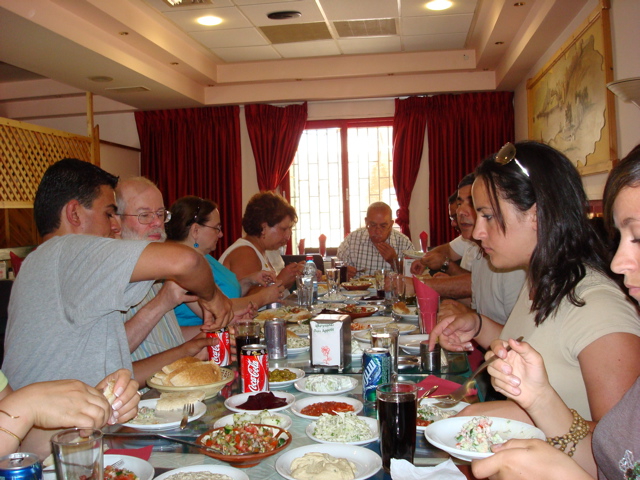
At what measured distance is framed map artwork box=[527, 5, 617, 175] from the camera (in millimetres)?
3744

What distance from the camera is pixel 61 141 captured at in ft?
19.7

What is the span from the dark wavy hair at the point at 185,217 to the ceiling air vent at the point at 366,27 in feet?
10.7

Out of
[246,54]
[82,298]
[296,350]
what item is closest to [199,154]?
[246,54]

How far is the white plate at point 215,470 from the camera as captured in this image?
1.16m

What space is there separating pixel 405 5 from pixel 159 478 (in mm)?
4928

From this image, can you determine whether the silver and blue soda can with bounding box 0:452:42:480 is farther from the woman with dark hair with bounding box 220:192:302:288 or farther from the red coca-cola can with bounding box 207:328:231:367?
the woman with dark hair with bounding box 220:192:302:288

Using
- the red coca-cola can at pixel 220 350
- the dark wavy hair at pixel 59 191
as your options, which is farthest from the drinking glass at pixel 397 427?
the dark wavy hair at pixel 59 191

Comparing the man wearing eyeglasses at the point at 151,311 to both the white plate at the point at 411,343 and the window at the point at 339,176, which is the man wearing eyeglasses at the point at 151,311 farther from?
the window at the point at 339,176

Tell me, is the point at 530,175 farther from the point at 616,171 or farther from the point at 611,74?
the point at 611,74

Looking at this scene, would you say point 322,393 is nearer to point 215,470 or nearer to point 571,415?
point 215,470

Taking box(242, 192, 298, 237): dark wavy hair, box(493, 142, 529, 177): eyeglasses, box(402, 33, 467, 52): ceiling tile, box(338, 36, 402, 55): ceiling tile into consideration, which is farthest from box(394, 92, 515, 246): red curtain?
box(493, 142, 529, 177): eyeglasses

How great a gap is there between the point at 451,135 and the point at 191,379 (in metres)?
6.22

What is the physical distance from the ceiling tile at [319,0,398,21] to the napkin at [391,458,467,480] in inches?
183

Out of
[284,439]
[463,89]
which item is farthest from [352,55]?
[284,439]
